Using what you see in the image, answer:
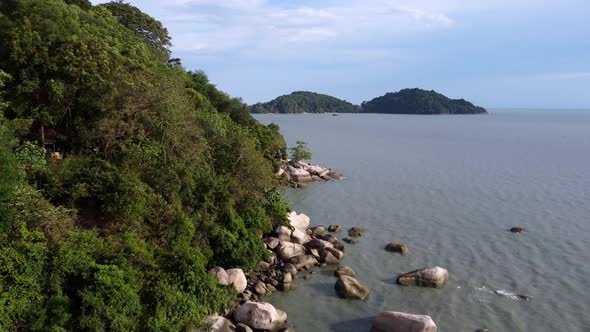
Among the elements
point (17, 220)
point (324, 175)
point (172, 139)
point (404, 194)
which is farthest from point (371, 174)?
point (17, 220)

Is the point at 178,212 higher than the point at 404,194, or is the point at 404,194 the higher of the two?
the point at 178,212

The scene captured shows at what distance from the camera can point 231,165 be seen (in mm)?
23844

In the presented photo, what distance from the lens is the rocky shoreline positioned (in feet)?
52.6

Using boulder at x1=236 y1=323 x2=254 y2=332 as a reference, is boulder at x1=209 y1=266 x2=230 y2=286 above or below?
above

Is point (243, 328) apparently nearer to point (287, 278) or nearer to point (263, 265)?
point (287, 278)

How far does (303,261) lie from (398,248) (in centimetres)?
536

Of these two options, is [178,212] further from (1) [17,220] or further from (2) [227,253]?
(1) [17,220]

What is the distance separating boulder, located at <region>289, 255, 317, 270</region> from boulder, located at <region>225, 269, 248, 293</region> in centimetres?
338

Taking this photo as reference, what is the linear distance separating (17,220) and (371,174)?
3549 centimetres

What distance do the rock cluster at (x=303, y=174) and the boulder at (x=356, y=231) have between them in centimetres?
1380

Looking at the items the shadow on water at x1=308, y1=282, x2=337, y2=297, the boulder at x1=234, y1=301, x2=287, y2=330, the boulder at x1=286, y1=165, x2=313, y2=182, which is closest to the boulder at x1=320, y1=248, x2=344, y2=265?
the shadow on water at x1=308, y1=282, x2=337, y2=297

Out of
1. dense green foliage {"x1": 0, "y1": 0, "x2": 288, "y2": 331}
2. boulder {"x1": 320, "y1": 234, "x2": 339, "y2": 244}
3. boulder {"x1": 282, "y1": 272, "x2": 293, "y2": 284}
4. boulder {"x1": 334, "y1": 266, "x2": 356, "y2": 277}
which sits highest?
dense green foliage {"x1": 0, "y1": 0, "x2": 288, "y2": 331}

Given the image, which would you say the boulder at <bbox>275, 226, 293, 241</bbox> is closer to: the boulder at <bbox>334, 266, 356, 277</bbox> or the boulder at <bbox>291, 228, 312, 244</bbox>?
the boulder at <bbox>291, 228, 312, 244</bbox>

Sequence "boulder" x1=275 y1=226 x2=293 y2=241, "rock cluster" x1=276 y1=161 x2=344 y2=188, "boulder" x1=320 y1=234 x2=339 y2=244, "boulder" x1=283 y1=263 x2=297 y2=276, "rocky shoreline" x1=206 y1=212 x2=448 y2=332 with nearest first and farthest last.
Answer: "rocky shoreline" x1=206 y1=212 x2=448 y2=332 < "boulder" x1=283 y1=263 x2=297 y2=276 < "boulder" x1=275 y1=226 x2=293 y2=241 < "boulder" x1=320 y1=234 x2=339 y2=244 < "rock cluster" x1=276 y1=161 x2=344 y2=188
